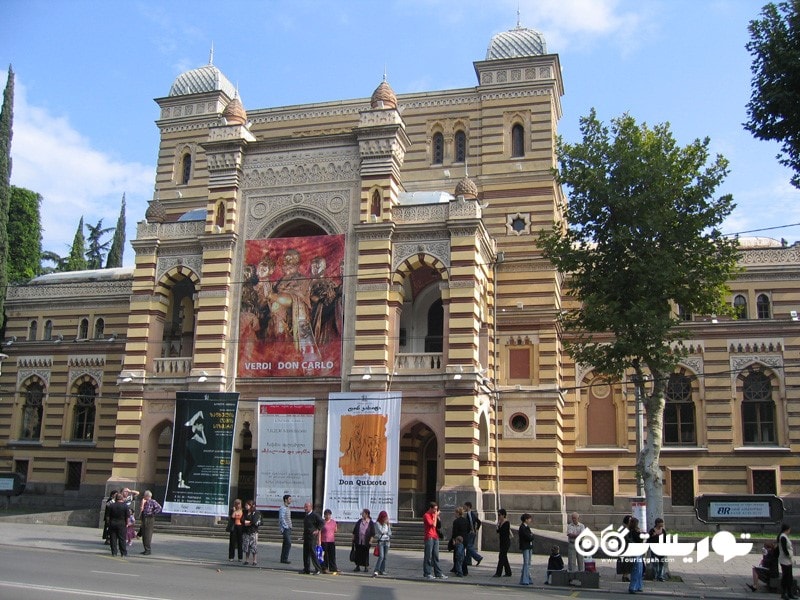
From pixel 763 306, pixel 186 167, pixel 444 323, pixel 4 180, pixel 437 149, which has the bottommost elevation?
pixel 444 323

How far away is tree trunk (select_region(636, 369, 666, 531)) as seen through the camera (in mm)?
24312

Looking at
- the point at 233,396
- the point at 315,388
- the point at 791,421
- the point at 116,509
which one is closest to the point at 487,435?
the point at 315,388

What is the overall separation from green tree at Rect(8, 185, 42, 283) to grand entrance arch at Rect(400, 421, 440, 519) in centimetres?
2882

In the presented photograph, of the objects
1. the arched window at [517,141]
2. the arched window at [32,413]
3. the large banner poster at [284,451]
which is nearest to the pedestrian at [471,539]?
the large banner poster at [284,451]

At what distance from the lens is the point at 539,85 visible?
40312 mm

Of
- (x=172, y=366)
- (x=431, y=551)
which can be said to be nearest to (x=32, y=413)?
(x=172, y=366)

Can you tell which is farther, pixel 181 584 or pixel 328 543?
pixel 328 543

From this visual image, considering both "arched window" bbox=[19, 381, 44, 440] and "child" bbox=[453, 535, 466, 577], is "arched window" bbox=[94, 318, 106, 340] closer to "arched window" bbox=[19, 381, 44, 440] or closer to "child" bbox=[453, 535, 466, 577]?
"arched window" bbox=[19, 381, 44, 440]

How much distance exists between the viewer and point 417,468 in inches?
1403

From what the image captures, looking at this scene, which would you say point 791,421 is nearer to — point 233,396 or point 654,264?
point 654,264

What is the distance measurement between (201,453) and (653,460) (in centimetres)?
1774

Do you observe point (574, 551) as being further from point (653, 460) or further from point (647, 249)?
point (647, 249)

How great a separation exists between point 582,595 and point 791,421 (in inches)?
802

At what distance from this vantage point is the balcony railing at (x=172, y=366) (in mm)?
35250
